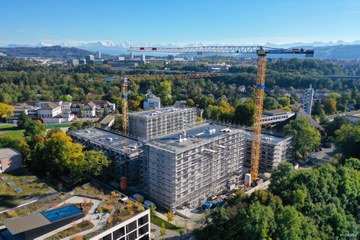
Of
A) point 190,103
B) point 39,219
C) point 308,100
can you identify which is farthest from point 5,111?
point 308,100

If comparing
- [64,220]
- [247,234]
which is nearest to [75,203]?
[64,220]

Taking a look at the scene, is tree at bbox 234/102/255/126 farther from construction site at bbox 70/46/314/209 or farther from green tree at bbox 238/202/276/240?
green tree at bbox 238/202/276/240

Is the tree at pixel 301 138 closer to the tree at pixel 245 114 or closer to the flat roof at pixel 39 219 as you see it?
the tree at pixel 245 114

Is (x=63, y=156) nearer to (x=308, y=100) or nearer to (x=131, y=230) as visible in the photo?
(x=131, y=230)

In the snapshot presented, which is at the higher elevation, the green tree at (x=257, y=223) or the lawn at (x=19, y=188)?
the green tree at (x=257, y=223)

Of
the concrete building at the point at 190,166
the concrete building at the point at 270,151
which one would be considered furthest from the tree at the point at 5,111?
the concrete building at the point at 270,151

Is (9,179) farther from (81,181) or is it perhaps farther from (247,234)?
(247,234)
